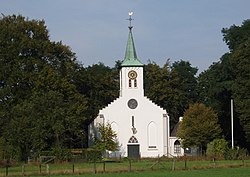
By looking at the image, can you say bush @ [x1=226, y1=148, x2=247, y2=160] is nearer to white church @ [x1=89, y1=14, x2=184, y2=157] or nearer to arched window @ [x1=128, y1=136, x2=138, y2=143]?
white church @ [x1=89, y1=14, x2=184, y2=157]

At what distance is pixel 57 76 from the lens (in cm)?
6544

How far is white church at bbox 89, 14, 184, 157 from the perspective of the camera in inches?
2889

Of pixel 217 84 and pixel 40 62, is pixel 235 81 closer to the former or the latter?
pixel 217 84

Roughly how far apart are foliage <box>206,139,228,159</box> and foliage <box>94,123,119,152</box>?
12097mm

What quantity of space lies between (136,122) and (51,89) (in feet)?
44.7

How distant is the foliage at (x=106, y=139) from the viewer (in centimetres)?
6975

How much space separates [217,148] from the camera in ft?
206

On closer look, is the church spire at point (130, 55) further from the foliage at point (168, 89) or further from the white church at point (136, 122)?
the foliage at point (168, 89)

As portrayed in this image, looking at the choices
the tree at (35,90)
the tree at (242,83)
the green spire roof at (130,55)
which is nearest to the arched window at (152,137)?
the green spire roof at (130,55)

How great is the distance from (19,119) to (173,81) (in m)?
33.1

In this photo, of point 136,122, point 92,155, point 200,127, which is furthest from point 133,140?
point 92,155

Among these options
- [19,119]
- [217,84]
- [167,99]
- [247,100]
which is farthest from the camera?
[167,99]

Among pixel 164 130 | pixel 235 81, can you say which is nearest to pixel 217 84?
pixel 235 81

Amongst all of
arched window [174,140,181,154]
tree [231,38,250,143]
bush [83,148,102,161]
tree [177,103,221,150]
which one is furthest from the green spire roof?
bush [83,148,102,161]
